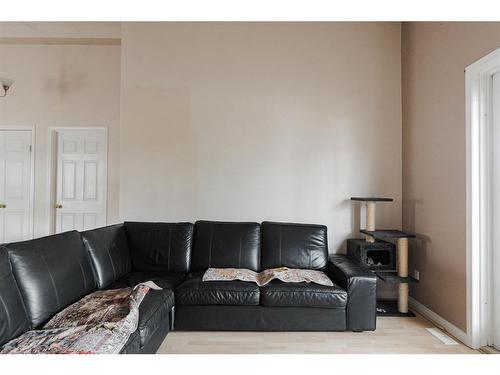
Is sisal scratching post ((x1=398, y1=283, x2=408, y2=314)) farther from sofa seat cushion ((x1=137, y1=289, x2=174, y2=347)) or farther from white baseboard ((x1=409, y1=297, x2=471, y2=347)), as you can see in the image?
sofa seat cushion ((x1=137, y1=289, x2=174, y2=347))

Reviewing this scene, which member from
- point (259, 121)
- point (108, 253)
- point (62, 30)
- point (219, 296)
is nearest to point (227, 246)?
point (219, 296)

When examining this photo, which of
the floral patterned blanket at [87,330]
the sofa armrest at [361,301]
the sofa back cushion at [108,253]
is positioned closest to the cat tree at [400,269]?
the sofa armrest at [361,301]

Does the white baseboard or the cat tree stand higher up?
the cat tree

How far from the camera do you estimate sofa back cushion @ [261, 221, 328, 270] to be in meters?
2.76

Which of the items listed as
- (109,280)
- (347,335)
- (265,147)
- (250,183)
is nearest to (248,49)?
(265,147)

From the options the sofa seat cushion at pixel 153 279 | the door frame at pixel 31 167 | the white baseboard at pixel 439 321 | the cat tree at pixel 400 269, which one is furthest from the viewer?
the door frame at pixel 31 167

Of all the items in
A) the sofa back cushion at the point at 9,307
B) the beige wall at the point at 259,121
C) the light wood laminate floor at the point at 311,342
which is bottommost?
the light wood laminate floor at the point at 311,342

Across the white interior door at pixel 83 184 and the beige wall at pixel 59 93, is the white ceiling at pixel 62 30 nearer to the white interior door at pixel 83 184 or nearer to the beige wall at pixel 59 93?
Result: the beige wall at pixel 59 93

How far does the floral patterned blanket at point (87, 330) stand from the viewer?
1231 millimetres

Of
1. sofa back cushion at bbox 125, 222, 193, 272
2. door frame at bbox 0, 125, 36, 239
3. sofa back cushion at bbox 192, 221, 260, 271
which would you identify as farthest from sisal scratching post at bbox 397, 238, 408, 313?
door frame at bbox 0, 125, 36, 239

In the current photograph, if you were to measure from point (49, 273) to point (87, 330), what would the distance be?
1.88 feet

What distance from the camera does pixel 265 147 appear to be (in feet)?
10.4

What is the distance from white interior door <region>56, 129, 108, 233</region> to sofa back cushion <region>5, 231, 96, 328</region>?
207cm

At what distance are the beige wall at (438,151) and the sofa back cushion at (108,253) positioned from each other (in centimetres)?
290
